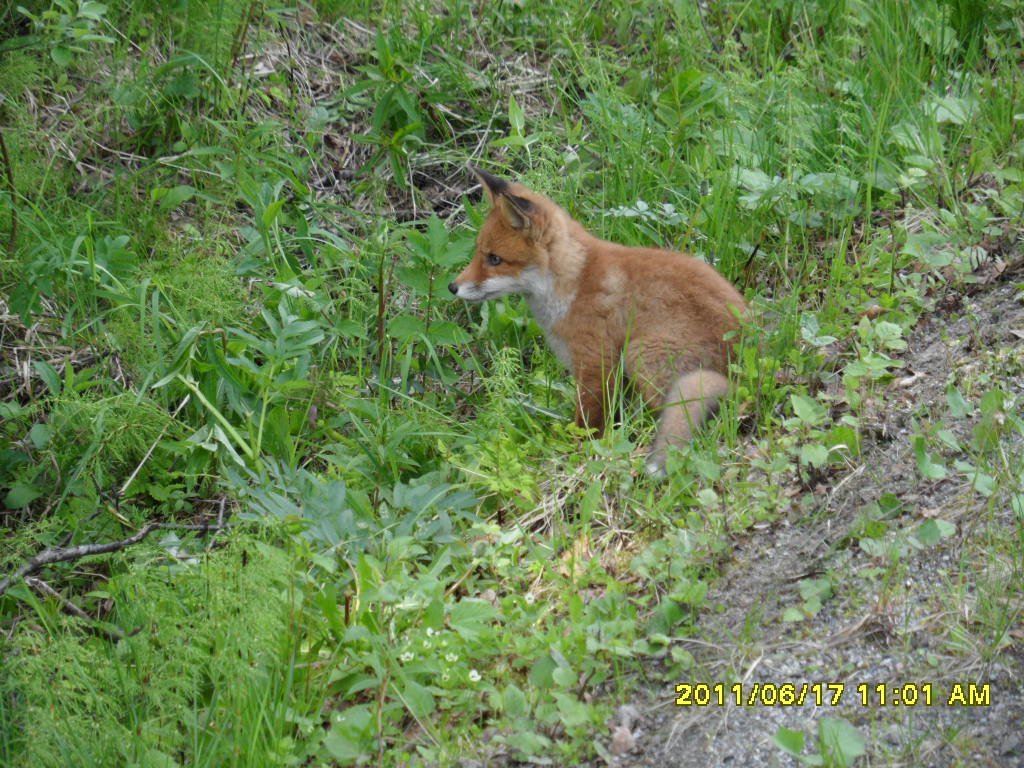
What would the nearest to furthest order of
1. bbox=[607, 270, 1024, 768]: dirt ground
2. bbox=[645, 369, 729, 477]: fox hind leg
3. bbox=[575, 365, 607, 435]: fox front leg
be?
bbox=[607, 270, 1024, 768]: dirt ground, bbox=[645, 369, 729, 477]: fox hind leg, bbox=[575, 365, 607, 435]: fox front leg

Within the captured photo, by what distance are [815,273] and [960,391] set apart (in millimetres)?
1572

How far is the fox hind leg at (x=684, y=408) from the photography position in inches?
202

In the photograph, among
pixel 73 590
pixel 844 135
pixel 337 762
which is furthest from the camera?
pixel 844 135

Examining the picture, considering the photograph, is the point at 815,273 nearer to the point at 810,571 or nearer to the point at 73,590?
the point at 810,571

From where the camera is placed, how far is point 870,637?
12.3 ft

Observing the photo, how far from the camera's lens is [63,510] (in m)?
5.29

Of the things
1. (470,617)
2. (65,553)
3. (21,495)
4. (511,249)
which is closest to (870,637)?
(470,617)

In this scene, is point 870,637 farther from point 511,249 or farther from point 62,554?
point 62,554

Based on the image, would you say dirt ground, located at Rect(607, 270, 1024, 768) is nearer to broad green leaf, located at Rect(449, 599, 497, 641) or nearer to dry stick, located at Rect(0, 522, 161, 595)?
broad green leaf, located at Rect(449, 599, 497, 641)

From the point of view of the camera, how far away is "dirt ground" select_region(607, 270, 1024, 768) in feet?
11.1

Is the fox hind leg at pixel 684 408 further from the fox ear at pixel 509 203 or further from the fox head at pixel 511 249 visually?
the fox ear at pixel 509 203

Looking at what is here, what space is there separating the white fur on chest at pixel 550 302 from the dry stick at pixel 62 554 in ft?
8.18

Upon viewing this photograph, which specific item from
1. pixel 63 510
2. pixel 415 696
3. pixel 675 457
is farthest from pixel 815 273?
pixel 63 510

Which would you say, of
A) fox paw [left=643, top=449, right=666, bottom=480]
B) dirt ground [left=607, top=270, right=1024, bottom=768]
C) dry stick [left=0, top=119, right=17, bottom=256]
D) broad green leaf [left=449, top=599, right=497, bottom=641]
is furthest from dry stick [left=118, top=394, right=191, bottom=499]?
dirt ground [left=607, top=270, right=1024, bottom=768]
